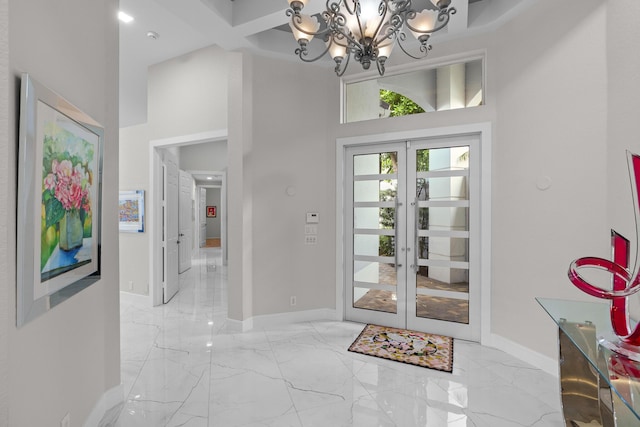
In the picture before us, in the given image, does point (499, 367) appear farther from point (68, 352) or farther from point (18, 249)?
point (18, 249)

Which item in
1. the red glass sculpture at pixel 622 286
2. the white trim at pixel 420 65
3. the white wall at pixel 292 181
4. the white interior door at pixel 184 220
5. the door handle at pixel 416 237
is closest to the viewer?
the red glass sculpture at pixel 622 286

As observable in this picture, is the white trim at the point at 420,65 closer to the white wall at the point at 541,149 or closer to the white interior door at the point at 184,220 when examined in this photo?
the white wall at the point at 541,149

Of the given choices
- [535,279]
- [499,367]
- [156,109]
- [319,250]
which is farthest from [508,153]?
[156,109]

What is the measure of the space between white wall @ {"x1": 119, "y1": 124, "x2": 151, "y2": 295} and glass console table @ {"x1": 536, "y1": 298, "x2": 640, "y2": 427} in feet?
15.4

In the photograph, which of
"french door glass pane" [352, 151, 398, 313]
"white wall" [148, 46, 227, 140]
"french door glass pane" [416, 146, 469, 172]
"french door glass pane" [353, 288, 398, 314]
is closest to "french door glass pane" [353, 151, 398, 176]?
"french door glass pane" [352, 151, 398, 313]

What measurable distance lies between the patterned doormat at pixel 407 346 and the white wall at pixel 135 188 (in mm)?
3266

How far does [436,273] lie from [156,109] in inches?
168

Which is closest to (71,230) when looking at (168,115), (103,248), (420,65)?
(103,248)

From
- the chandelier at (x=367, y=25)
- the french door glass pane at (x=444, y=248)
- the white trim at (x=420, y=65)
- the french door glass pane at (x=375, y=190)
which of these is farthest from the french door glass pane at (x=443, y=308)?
the chandelier at (x=367, y=25)

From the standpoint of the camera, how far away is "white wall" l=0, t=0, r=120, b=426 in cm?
114

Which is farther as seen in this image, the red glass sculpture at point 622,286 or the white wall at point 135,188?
the white wall at point 135,188

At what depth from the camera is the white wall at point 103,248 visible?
3.74 feet

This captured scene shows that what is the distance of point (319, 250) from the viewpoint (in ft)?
12.9

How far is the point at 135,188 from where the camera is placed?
15.0ft
